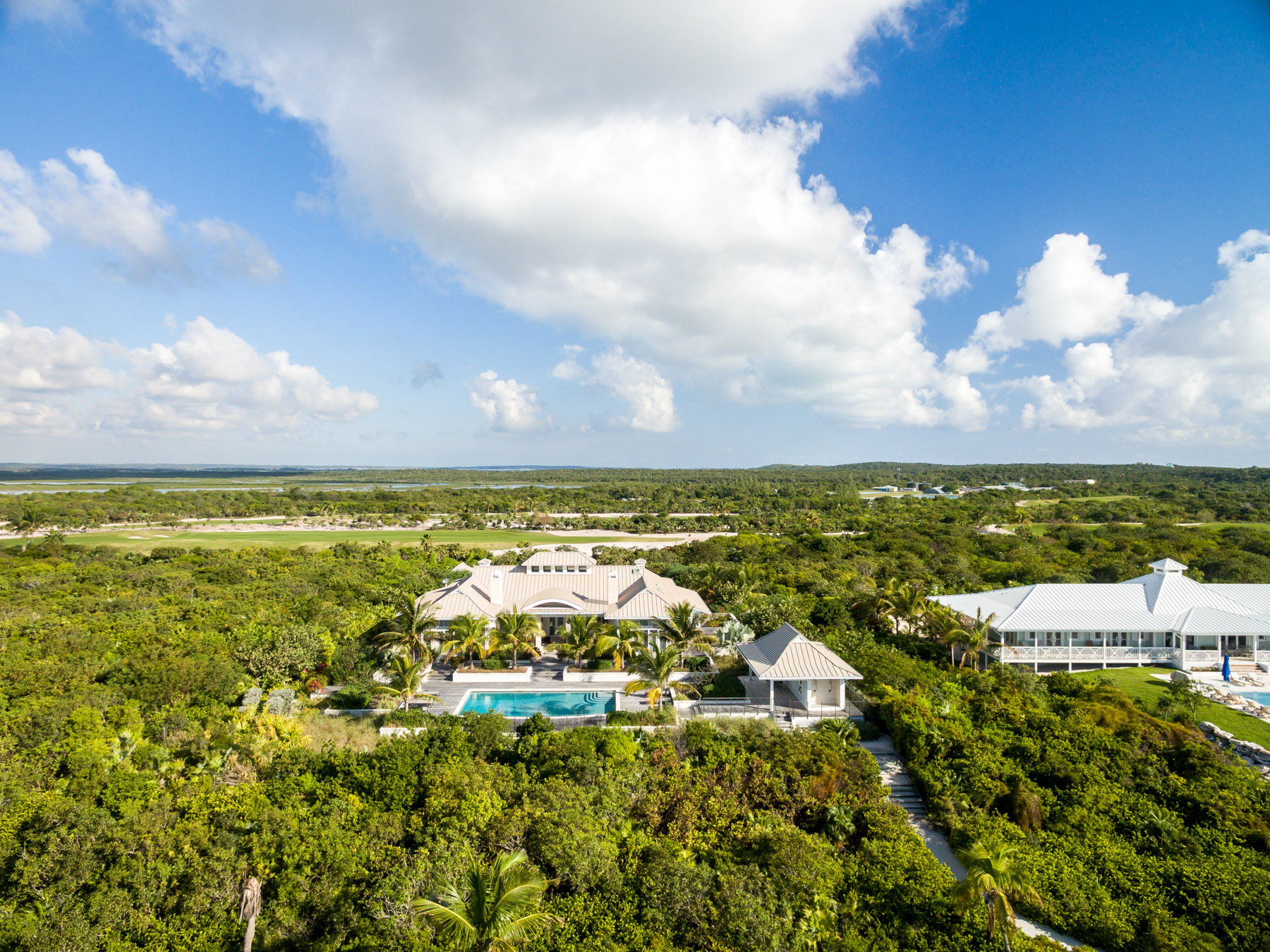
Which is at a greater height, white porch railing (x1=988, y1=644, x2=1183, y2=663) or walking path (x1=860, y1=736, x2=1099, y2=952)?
white porch railing (x1=988, y1=644, x2=1183, y2=663)

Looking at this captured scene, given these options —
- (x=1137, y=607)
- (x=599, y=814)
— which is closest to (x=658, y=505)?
(x=1137, y=607)

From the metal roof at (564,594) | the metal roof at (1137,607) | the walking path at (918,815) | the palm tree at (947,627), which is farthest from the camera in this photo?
the metal roof at (564,594)

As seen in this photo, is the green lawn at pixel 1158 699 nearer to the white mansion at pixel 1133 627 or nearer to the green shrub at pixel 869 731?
the white mansion at pixel 1133 627

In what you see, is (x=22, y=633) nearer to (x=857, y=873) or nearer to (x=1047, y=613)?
(x=857, y=873)

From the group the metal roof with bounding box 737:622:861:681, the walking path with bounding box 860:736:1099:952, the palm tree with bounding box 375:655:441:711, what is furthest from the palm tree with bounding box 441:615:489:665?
the walking path with bounding box 860:736:1099:952

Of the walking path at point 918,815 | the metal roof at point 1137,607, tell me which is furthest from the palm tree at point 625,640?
the metal roof at point 1137,607

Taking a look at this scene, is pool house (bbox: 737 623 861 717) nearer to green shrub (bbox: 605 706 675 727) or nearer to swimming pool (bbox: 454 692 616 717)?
green shrub (bbox: 605 706 675 727)
